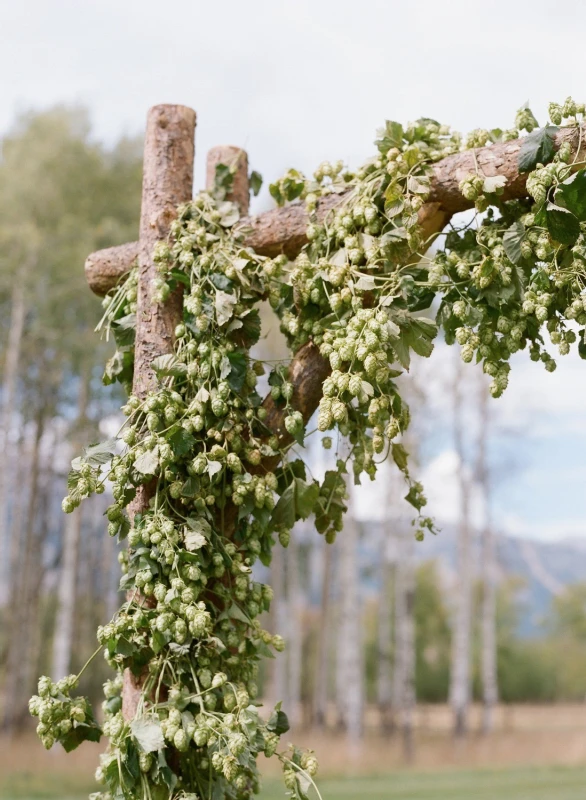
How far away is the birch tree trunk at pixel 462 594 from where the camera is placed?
1017cm

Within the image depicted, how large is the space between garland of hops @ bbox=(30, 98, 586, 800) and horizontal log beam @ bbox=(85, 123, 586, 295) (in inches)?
1.6

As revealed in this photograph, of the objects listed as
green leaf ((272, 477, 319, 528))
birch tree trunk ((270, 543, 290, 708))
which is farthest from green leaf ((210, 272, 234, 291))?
birch tree trunk ((270, 543, 290, 708))

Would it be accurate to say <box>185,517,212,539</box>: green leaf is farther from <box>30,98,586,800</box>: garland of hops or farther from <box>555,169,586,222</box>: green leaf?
<box>555,169,586,222</box>: green leaf

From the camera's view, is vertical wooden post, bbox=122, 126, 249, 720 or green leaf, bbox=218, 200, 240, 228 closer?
vertical wooden post, bbox=122, 126, 249, 720

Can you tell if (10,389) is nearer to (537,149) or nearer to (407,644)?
(407,644)

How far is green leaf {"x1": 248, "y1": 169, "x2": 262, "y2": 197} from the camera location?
2504 millimetres

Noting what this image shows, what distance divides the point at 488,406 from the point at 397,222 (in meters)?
10.0

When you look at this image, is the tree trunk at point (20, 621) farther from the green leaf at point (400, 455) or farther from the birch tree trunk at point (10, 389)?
the green leaf at point (400, 455)

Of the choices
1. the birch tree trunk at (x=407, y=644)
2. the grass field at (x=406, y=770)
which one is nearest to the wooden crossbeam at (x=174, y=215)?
the grass field at (x=406, y=770)

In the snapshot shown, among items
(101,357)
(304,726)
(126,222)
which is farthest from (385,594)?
(126,222)

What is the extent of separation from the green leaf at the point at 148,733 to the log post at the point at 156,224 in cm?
14

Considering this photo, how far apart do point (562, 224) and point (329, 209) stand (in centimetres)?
61

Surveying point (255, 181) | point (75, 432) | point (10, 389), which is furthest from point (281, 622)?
point (255, 181)

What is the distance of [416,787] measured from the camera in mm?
8078
